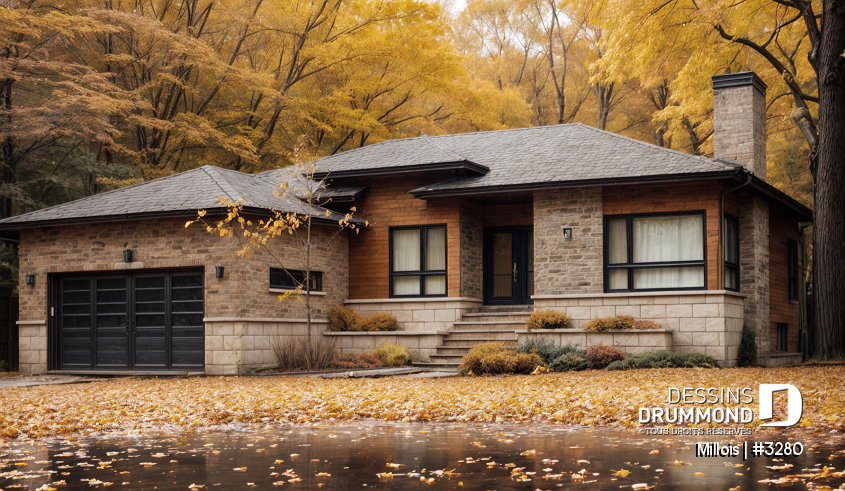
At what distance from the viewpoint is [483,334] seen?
18.2 metres

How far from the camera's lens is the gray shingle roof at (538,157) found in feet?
55.7

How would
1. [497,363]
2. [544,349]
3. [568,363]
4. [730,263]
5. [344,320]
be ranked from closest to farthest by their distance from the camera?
[497,363], [568,363], [544,349], [730,263], [344,320]

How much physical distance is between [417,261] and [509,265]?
2352 mm

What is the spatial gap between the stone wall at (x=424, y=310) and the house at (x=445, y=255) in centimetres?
4

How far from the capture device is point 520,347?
16.5 m

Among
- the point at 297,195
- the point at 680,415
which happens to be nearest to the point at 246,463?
the point at 680,415

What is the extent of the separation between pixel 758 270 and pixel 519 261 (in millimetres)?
5396

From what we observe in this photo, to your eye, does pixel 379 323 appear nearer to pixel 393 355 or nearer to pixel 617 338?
pixel 393 355

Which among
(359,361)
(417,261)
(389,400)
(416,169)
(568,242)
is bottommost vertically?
(359,361)

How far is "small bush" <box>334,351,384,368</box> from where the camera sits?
667 inches

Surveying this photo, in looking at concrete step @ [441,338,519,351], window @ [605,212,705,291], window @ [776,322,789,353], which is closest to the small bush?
concrete step @ [441,338,519,351]

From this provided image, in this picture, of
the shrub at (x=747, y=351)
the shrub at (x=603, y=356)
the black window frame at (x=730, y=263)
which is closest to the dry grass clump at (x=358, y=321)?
the shrub at (x=603, y=356)

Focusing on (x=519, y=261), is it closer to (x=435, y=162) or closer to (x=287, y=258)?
(x=435, y=162)

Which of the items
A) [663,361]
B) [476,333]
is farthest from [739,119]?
[476,333]
